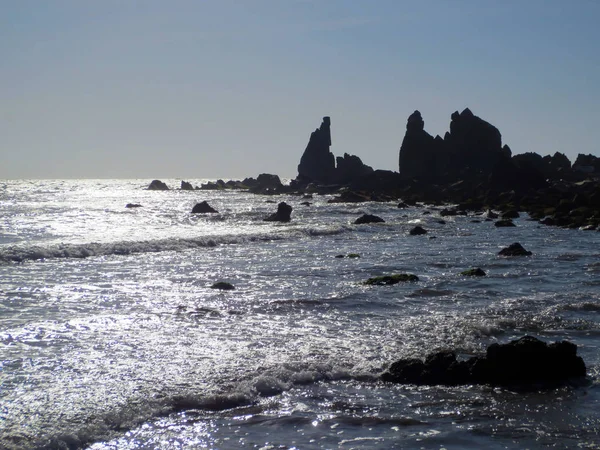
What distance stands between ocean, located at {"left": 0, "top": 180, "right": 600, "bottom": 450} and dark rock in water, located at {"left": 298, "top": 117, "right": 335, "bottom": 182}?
11938cm

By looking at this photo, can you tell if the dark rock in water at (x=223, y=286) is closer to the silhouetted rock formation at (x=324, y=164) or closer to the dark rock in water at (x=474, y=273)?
the dark rock in water at (x=474, y=273)

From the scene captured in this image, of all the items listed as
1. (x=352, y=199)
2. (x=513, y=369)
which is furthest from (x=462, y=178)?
(x=513, y=369)

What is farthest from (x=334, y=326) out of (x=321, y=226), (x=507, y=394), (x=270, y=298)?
(x=321, y=226)

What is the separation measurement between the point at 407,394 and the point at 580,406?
2.22 m

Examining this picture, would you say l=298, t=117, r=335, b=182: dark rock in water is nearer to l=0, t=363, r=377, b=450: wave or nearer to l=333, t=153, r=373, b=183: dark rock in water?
l=333, t=153, r=373, b=183: dark rock in water

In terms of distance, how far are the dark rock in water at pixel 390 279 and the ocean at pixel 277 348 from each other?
1.79ft

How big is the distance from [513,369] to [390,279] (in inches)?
383

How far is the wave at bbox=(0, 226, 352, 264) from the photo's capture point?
85.3ft

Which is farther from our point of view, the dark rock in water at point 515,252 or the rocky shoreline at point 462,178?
the rocky shoreline at point 462,178

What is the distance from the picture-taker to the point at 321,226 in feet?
143

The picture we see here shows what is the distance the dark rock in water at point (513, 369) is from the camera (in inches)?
354

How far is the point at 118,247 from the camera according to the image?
1154 inches

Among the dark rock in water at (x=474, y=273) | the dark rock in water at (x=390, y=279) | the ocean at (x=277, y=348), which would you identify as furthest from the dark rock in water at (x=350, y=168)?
the dark rock in water at (x=390, y=279)

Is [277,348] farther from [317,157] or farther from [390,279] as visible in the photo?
[317,157]
